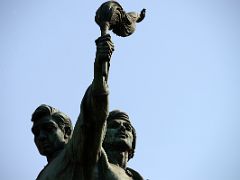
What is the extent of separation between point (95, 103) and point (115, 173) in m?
1.24

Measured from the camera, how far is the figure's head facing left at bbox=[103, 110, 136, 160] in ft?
51.1

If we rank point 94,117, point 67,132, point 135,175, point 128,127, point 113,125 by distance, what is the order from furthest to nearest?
point 128,127 < point 113,125 < point 67,132 < point 135,175 < point 94,117

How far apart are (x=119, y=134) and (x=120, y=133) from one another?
0.02 m

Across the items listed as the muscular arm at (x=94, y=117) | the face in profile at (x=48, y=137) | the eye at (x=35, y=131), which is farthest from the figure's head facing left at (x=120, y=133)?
the eye at (x=35, y=131)

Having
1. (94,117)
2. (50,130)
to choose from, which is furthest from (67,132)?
(94,117)

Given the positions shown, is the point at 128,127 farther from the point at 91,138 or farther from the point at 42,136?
the point at 91,138

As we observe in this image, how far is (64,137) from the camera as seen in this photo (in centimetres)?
1559

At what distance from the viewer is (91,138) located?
14477 mm

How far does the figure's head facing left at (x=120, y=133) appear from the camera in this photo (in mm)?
15562

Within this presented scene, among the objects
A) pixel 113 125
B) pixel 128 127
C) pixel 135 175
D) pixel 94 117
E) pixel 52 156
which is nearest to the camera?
pixel 94 117

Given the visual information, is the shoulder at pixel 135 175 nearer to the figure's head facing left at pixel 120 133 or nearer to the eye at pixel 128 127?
the figure's head facing left at pixel 120 133

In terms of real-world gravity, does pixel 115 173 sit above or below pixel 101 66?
below

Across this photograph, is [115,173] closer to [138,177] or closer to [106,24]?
[138,177]

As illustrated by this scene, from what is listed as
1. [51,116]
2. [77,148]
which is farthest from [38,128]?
[77,148]
